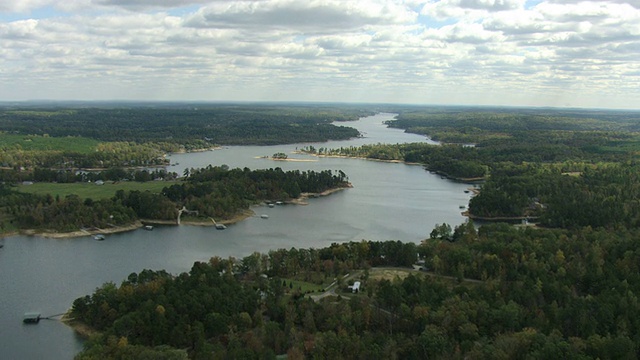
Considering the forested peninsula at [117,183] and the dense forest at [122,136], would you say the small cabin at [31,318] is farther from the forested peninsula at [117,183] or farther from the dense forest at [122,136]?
the dense forest at [122,136]

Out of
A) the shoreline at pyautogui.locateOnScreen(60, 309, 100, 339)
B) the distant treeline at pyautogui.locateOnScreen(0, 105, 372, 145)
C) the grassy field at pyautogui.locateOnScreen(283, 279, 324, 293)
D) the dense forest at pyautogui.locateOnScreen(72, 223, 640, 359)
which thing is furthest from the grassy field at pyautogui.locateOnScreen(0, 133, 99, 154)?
the dense forest at pyautogui.locateOnScreen(72, 223, 640, 359)

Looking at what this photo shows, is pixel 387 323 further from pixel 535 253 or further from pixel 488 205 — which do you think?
pixel 488 205

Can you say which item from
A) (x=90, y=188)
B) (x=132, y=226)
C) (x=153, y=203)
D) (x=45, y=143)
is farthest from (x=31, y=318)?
(x=45, y=143)

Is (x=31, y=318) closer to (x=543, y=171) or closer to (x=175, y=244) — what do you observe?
(x=175, y=244)

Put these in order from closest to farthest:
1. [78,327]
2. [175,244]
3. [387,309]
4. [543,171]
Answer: [78,327] < [387,309] < [175,244] < [543,171]

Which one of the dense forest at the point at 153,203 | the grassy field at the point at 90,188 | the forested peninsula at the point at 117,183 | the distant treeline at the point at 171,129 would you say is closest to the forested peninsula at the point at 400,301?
the dense forest at the point at 153,203

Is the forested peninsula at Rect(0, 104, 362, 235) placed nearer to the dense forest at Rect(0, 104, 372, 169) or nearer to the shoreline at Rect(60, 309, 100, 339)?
the dense forest at Rect(0, 104, 372, 169)
